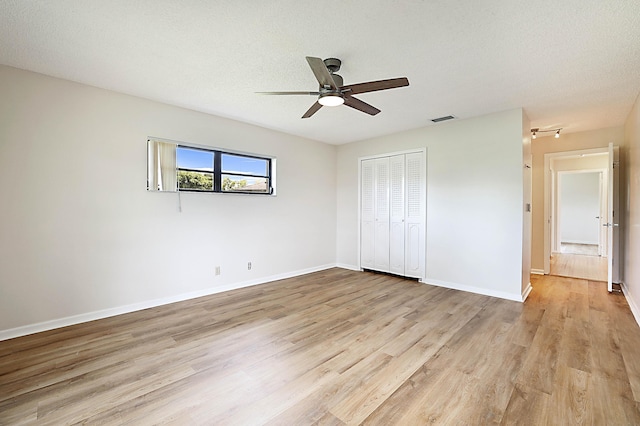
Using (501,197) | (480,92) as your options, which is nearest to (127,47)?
(480,92)

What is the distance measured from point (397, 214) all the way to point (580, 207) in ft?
28.0

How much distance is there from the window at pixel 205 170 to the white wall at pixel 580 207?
9736 mm

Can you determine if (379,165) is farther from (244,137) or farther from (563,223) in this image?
(563,223)

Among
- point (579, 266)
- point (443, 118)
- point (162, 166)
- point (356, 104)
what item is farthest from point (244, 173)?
point (579, 266)

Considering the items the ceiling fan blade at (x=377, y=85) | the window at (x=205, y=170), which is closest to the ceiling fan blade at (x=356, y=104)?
the ceiling fan blade at (x=377, y=85)

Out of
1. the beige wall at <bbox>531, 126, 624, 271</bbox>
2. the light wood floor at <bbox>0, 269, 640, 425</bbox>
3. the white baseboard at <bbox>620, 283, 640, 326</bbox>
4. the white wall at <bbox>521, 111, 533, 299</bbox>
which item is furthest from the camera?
the beige wall at <bbox>531, 126, 624, 271</bbox>

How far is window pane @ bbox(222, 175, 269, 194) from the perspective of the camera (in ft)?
14.5

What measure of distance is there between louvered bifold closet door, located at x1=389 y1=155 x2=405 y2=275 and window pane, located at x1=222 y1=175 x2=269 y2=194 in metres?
2.31

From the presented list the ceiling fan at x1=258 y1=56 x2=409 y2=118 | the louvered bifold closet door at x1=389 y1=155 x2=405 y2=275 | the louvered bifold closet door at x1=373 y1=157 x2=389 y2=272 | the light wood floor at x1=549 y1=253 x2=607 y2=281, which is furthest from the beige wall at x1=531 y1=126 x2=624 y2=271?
the ceiling fan at x1=258 y1=56 x2=409 y2=118

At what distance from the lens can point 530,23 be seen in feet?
6.72

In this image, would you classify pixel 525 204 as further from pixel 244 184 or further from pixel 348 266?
pixel 244 184

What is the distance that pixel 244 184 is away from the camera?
15.3ft

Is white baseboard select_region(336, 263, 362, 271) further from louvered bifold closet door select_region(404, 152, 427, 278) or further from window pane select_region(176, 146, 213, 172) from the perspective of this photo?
window pane select_region(176, 146, 213, 172)

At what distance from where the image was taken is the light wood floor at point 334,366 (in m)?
1.77
